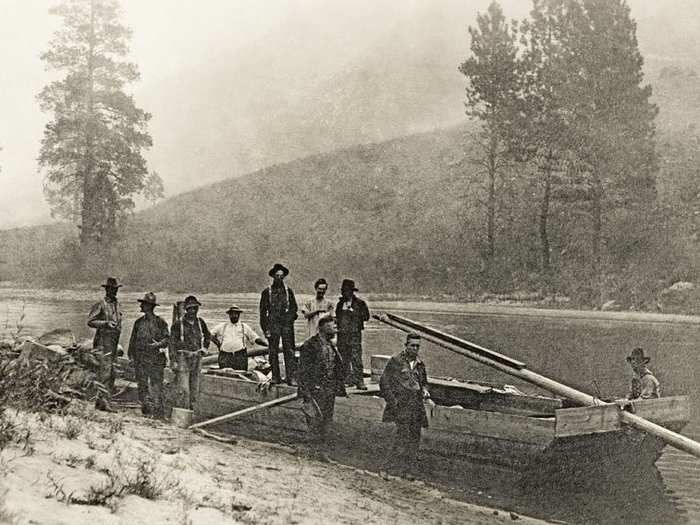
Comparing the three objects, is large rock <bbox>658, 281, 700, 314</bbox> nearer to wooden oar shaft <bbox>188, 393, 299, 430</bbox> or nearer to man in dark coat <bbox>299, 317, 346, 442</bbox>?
man in dark coat <bbox>299, 317, 346, 442</bbox>

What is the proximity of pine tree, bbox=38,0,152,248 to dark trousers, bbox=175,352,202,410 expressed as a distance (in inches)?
1009

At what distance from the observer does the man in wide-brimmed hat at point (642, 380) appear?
9758 millimetres

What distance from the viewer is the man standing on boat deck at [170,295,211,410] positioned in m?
11.5

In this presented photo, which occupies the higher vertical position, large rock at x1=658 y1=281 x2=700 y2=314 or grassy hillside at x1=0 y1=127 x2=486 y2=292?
grassy hillside at x1=0 y1=127 x2=486 y2=292

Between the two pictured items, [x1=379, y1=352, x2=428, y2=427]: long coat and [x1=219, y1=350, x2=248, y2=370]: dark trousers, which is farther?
[x1=219, y1=350, x2=248, y2=370]: dark trousers

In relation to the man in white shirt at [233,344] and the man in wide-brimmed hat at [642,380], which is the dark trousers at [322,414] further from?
the man in wide-brimmed hat at [642,380]

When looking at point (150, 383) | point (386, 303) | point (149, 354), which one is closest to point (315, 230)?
point (386, 303)

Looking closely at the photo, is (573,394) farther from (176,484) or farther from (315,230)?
(315,230)

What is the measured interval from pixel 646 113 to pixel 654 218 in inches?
196

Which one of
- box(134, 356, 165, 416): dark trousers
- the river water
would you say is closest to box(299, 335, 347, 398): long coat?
the river water

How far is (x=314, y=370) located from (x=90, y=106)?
3017cm

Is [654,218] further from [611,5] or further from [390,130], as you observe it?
[390,130]

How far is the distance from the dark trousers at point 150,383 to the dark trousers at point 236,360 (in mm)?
1212

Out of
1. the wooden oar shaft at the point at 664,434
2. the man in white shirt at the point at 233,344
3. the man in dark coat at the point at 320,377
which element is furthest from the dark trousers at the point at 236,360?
the wooden oar shaft at the point at 664,434
